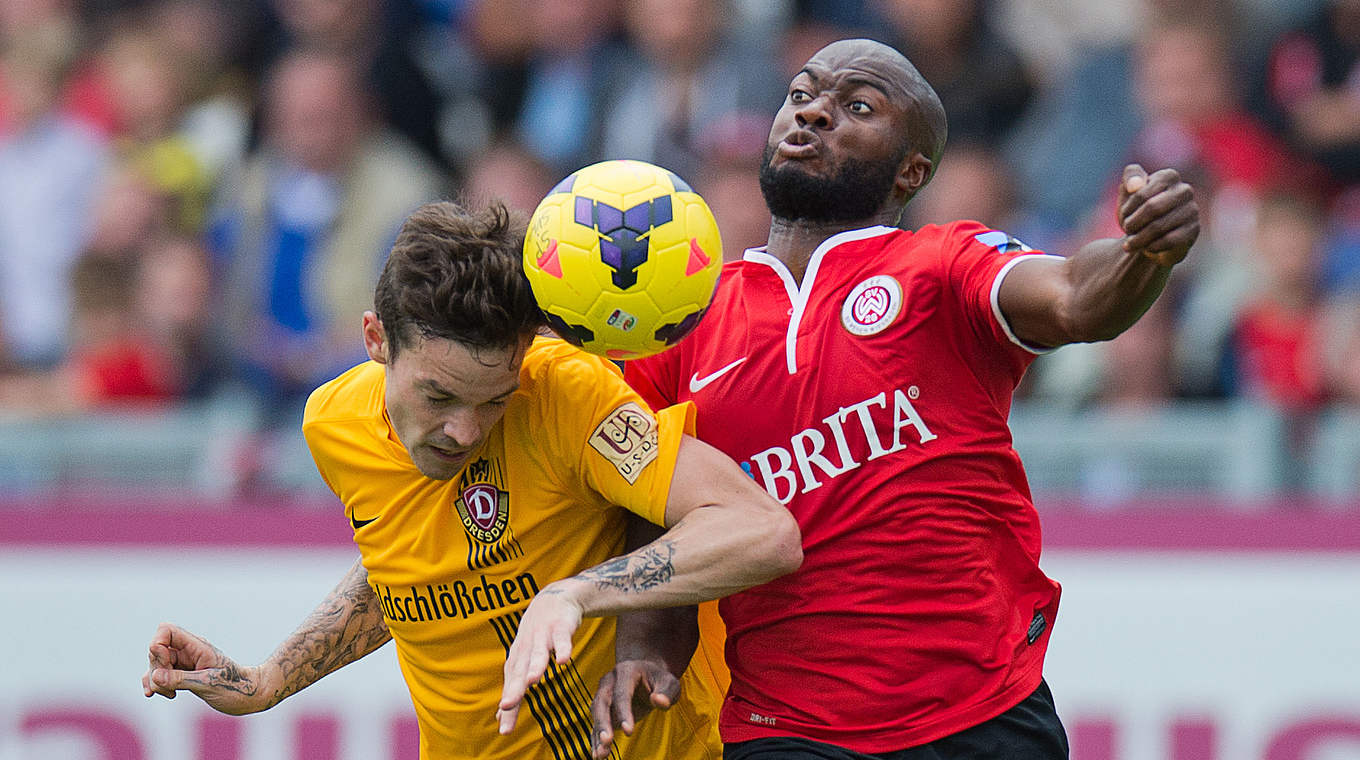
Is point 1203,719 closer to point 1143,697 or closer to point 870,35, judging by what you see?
point 1143,697

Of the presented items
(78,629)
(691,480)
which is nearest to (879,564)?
(691,480)

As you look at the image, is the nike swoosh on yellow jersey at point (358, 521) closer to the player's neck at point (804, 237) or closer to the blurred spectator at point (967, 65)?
the player's neck at point (804, 237)

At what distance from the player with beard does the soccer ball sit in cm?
50

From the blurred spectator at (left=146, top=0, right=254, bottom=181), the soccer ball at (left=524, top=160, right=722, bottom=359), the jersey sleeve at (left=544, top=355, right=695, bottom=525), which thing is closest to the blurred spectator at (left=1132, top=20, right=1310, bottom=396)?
the jersey sleeve at (left=544, top=355, right=695, bottom=525)

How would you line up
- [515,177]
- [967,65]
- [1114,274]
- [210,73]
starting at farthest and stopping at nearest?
1. [210,73]
2. [515,177]
3. [967,65]
4. [1114,274]

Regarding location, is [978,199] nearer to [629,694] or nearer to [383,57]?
[383,57]

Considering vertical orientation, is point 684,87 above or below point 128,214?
below

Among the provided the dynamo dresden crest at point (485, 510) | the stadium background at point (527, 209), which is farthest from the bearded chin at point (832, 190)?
the stadium background at point (527, 209)

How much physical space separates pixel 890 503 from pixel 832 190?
84 centimetres

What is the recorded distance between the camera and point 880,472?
4281 millimetres

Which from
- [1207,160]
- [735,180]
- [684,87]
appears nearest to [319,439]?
[735,180]

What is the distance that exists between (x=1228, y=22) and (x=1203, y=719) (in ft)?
13.1

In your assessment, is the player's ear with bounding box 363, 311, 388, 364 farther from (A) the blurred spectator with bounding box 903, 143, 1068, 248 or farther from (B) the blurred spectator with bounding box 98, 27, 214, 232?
(B) the blurred spectator with bounding box 98, 27, 214, 232

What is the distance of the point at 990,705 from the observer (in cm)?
427
